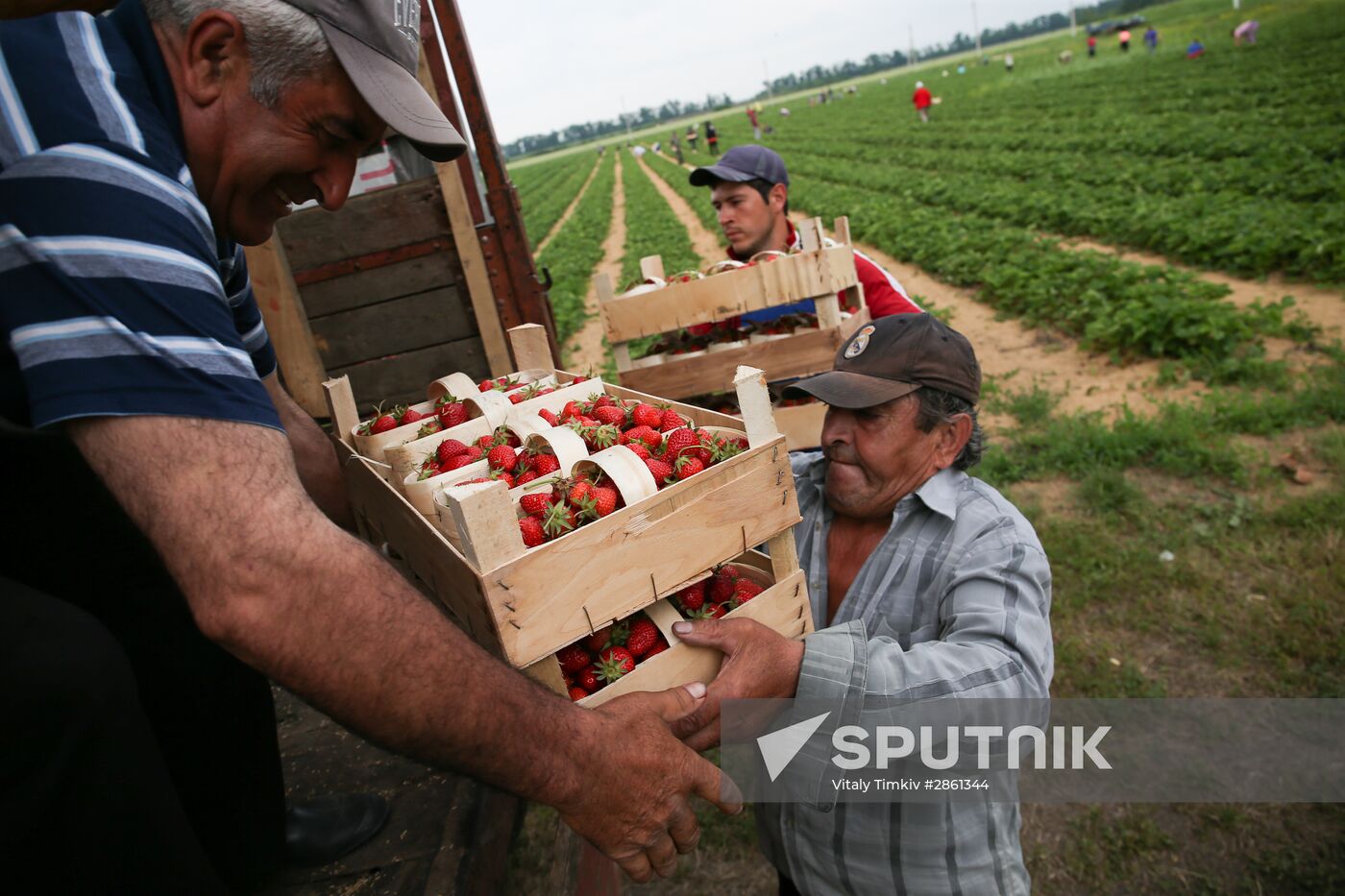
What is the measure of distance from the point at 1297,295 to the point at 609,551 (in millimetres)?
9672

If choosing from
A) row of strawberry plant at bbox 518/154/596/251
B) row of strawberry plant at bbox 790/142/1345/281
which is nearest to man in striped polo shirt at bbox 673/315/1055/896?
row of strawberry plant at bbox 790/142/1345/281

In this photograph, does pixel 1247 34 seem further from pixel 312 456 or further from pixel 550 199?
pixel 312 456

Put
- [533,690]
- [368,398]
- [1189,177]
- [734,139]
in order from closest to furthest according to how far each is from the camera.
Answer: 1. [533,690]
2. [368,398]
3. [1189,177]
4. [734,139]

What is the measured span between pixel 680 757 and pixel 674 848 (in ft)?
0.75

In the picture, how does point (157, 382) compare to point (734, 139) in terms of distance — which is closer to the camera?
point (157, 382)

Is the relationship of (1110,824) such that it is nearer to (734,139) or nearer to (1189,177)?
(1189,177)

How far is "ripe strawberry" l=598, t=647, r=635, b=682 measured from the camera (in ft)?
5.39

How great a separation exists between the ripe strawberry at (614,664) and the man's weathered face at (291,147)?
3.71 ft

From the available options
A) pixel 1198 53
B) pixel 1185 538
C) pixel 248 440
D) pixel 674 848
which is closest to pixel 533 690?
pixel 674 848

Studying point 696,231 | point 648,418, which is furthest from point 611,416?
point 696,231

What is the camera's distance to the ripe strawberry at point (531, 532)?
154 cm

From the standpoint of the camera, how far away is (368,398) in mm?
4391

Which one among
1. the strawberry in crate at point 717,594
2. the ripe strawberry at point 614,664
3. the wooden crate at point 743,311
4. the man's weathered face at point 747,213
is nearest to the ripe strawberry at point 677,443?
the strawberry in crate at point 717,594

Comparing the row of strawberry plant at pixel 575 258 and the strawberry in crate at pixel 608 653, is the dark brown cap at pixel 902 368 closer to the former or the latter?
the strawberry in crate at pixel 608 653
